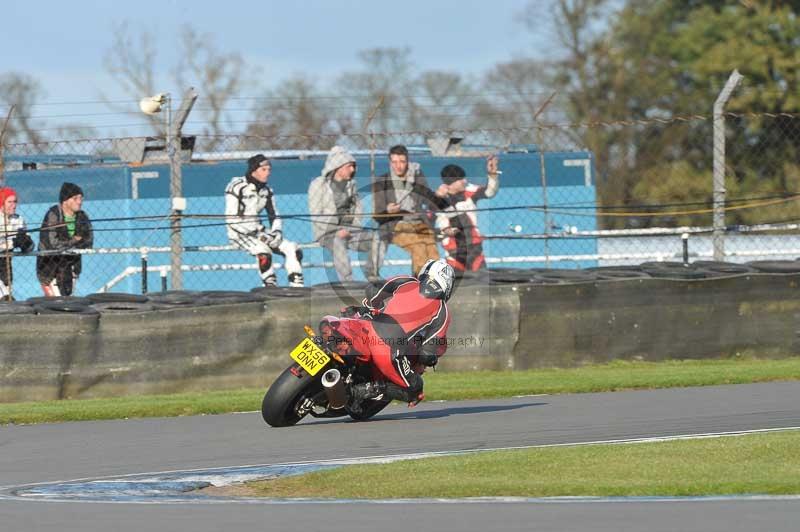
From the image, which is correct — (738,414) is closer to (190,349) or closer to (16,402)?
(190,349)

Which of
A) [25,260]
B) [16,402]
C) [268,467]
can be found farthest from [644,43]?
[268,467]

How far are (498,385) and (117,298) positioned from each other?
13.0 feet

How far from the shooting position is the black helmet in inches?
439

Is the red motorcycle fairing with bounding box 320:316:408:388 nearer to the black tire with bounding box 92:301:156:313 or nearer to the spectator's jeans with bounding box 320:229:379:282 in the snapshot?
the black tire with bounding box 92:301:156:313

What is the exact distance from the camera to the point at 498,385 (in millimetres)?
13875

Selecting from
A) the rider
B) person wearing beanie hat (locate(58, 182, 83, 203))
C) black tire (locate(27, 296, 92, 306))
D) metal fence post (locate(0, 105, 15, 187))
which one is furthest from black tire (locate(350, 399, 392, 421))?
person wearing beanie hat (locate(58, 182, 83, 203))

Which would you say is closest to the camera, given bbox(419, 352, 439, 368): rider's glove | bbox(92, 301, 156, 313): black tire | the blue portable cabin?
bbox(419, 352, 439, 368): rider's glove

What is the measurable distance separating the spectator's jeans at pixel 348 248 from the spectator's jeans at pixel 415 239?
0.29m

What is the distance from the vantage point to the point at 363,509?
6.96 m

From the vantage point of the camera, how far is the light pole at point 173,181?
15.7 metres

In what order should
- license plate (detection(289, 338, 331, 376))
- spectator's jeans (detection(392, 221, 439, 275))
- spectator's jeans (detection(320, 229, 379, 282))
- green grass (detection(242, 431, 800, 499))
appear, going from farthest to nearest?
spectator's jeans (detection(392, 221, 439, 275))
spectator's jeans (detection(320, 229, 379, 282))
license plate (detection(289, 338, 331, 376))
green grass (detection(242, 431, 800, 499))

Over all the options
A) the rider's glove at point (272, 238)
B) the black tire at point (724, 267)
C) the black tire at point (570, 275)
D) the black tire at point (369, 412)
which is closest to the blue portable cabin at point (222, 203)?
the rider's glove at point (272, 238)

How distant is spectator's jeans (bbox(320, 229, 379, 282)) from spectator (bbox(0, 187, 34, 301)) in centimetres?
344

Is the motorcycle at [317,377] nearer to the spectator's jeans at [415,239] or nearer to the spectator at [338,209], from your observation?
the spectator at [338,209]
